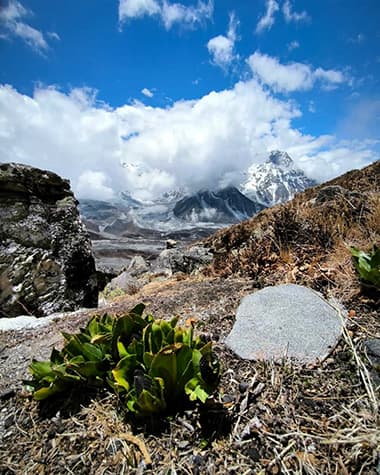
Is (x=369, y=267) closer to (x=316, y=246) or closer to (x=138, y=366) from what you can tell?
(x=316, y=246)

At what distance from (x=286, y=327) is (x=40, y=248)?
17.4 feet

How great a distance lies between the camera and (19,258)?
531 centimetres

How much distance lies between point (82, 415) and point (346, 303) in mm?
2324

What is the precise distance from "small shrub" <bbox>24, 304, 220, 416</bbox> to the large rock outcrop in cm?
377

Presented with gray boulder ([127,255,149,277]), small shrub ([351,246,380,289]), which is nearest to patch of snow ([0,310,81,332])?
small shrub ([351,246,380,289])

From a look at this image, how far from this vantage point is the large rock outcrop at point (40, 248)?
5199 mm

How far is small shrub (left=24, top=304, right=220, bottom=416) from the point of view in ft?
4.97

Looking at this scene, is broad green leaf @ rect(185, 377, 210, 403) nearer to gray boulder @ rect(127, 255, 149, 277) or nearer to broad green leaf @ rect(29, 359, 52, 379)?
broad green leaf @ rect(29, 359, 52, 379)

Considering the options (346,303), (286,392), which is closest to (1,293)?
(286,392)

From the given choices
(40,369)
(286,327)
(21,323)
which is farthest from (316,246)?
(21,323)

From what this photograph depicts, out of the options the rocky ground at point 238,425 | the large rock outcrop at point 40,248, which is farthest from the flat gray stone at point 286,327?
the large rock outcrop at point 40,248

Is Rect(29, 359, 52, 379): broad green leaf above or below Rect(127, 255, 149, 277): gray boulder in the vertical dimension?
above

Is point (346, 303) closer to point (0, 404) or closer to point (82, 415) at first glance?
point (82, 415)

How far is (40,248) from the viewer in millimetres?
5598
